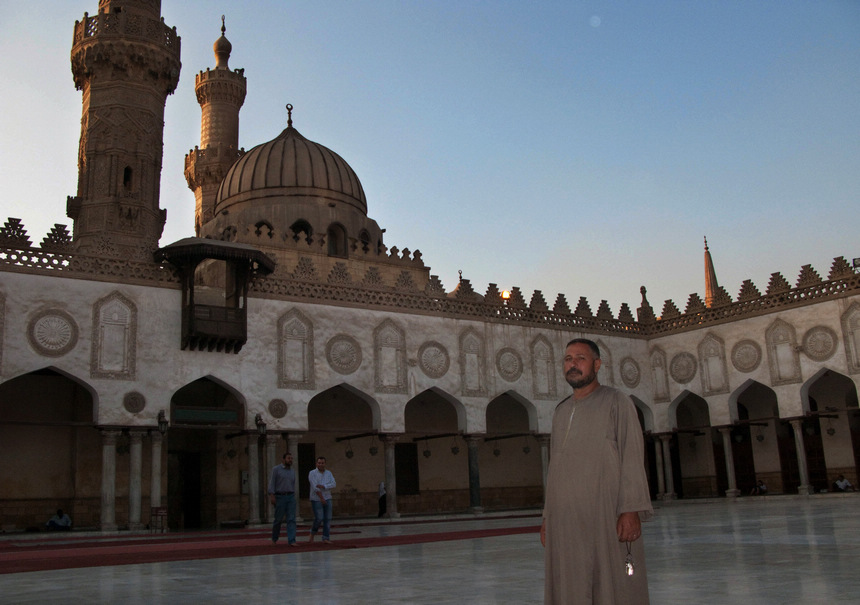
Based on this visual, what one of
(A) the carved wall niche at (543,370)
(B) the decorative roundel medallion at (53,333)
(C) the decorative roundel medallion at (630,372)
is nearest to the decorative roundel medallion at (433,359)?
(A) the carved wall niche at (543,370)

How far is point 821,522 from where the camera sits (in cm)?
1098

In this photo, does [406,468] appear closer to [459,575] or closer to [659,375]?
[659,375]

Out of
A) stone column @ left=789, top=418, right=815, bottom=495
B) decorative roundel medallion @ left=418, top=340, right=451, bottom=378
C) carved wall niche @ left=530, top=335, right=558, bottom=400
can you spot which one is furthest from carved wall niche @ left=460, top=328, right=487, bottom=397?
stone column @ left=789, top=418, right=815, bottom=495

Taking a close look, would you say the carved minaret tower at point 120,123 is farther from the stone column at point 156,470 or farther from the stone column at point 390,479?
the stone column at point 390,479

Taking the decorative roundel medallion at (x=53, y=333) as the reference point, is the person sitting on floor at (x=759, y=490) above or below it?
below

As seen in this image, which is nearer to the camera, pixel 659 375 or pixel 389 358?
pixel 389 358

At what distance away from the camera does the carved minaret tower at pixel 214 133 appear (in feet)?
105

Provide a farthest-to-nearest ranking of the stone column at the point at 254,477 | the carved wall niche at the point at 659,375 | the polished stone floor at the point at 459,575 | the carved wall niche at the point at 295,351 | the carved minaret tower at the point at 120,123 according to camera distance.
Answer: the carved wall niche at the point at 659,375, the carved minaret tower at the point at 120,123, the carved wall niche at the point at 295,351, the stone column at the point at 254,477, the polished stone floor at the point at 459,575

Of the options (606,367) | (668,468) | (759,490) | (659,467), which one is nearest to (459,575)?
(606,367)

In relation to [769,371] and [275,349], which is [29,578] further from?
[769,371]

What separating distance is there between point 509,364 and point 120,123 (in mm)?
12572

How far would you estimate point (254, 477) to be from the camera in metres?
18.8

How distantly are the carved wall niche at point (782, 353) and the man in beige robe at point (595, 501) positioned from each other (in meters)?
20.9

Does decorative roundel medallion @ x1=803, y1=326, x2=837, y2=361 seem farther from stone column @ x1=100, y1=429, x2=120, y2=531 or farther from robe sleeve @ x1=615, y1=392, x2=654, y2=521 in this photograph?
robe sleeve @ x1=615, y1=392, x2=654, y2=521
